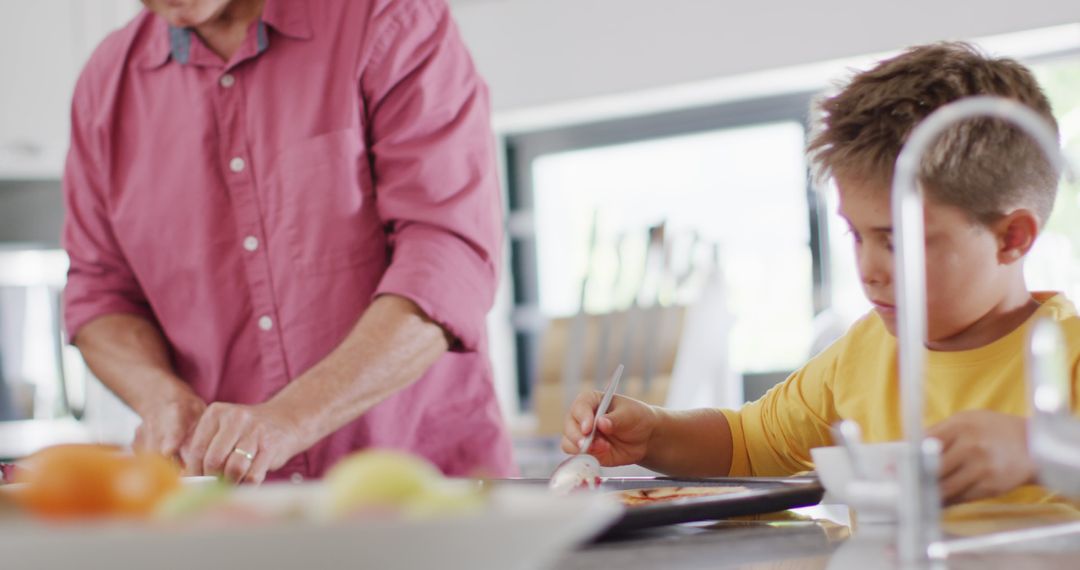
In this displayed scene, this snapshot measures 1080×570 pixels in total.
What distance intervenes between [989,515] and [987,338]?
0.32 meters

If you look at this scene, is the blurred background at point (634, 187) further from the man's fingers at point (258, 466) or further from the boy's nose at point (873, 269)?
the man's fingers at point (258, 466)

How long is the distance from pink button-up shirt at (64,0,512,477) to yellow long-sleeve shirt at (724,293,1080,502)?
33 centimetres

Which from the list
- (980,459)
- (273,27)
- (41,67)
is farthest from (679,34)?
(980,459)

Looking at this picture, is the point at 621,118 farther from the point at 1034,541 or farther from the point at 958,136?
the point at 1034,541

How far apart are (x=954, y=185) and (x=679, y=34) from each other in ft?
8.23

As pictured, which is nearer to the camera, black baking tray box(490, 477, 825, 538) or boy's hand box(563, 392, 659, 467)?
black baking tray box(490, 477, 825, 538)

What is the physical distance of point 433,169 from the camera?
4.61ft

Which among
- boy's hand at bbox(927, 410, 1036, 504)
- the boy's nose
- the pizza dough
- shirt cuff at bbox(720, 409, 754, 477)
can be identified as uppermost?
the boy's nose

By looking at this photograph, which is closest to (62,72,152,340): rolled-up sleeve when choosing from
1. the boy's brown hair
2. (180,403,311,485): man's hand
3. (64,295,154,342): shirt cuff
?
(64,295,154,342): shirt cuff

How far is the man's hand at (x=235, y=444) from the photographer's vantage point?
1.09 meters

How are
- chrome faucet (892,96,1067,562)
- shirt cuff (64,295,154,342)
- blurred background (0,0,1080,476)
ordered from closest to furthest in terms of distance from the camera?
chrome faucet (892,96,1067,562) → shirt cuff (64,295,154,342) → blurred background (0,0,1080,476)

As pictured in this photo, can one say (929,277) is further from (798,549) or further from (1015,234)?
(798,549)

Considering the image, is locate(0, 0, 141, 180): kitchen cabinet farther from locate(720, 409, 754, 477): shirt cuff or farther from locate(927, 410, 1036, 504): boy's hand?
locate(927, 410, 1036, 504): boy's hand

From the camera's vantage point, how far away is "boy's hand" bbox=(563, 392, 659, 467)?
1202mm
